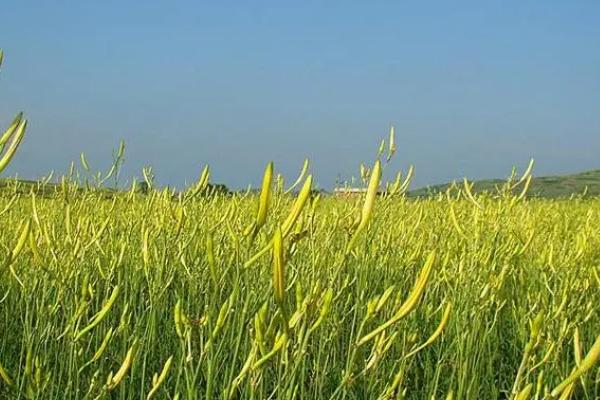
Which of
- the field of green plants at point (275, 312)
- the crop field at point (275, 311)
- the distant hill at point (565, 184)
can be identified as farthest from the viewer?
the distant hill at point (565, 184)

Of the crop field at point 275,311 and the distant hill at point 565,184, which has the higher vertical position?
the distant hill at point 565,184

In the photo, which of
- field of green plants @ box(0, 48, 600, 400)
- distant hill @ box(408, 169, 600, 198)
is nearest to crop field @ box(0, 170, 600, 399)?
field of green plants @ box(0, 48, 600, 400)

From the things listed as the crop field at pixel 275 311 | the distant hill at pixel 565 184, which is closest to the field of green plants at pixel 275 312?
the crop field at pixel 275 311

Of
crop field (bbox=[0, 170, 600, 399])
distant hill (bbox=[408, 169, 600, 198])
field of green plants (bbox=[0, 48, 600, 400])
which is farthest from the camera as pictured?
distant hill (bbox=[408, 169, 600, 198])

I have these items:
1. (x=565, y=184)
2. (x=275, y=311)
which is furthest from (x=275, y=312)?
(x=565, y=184)

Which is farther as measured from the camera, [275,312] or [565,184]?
[565,184]

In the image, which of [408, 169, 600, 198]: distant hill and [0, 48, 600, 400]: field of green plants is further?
[408, 169, 600, 198]: distant hill

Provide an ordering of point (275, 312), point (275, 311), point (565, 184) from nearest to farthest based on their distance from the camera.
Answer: point (275, 312) → point (275, 311) → point (565, 184)

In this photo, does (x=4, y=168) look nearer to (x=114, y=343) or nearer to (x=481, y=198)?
→ (x=114, y=343)

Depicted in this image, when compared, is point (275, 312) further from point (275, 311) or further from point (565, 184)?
point (565, 184)

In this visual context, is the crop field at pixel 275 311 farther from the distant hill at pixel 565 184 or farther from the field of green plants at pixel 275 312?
the distant hill at pixel 565 184

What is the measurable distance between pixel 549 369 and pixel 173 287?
1498 millimetres

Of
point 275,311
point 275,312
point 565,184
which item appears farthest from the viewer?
point 565,184

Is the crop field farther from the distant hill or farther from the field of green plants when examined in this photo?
the distant hill
